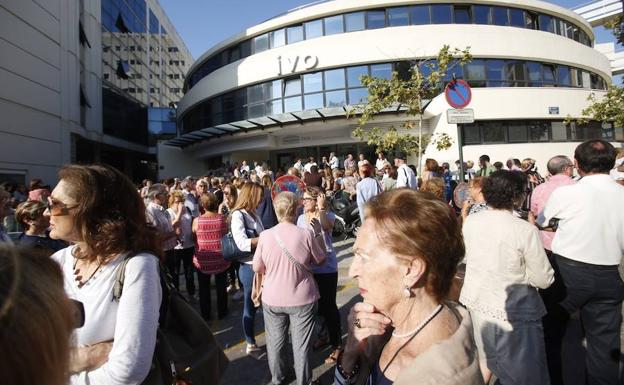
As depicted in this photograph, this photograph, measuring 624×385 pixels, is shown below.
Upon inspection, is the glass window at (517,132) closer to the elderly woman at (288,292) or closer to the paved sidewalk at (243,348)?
the paved sidewalk at (243,348)

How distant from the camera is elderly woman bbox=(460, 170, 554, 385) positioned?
2.56 meters

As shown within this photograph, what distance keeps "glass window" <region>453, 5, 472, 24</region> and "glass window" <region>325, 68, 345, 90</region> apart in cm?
705

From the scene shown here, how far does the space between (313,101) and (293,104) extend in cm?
129

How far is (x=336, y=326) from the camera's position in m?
3.96

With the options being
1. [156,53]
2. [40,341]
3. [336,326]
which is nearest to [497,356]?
[336,326]

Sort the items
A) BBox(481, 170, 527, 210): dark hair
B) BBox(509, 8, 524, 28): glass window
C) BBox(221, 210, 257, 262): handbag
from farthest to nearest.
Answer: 1. BBox(509, 8, 524, 28): glass window
2. BBox(221, 210, 257, 262): handbag
3. BBox(481, 170, 527, 210): dark hair

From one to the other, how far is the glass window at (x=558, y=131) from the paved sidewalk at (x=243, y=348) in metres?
19.3

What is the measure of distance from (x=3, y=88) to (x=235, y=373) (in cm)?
1775

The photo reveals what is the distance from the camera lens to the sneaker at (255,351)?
156 inches

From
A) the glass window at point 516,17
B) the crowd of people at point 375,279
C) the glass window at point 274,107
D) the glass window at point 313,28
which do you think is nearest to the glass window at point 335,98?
the glass window at point 274,107

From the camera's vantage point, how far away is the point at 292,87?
20.9 metres

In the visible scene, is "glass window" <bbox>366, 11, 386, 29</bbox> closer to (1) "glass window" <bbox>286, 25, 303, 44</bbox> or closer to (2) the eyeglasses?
(1) "glass window" <bbox>286, 25, 303, 44</bbox>

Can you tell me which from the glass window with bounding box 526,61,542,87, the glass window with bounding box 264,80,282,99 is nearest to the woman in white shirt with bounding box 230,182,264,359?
the glass window with bounding box 264,80,282,99

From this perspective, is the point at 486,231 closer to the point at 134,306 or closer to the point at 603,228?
the point at 603,228
